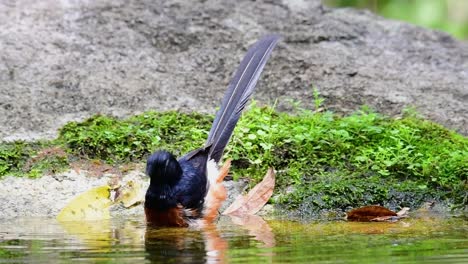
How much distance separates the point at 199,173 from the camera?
17.8ft

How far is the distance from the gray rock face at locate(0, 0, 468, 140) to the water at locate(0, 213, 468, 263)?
5.86 feet

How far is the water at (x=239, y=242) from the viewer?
361cm

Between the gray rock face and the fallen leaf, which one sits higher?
the gray rock face

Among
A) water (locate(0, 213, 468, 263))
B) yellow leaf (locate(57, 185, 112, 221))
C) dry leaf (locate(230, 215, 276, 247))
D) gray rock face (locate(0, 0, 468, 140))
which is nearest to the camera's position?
water (locate(0, 213, 468, 263))

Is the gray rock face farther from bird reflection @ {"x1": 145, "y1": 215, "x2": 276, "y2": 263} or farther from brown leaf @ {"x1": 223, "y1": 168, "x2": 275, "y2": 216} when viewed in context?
bird reflection @ {"x1": 145, "y1": 215, "x2": 276, "y2": 263}

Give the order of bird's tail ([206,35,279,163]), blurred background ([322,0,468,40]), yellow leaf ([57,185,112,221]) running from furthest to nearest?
1. blurred background ([322,0,468,40])
2. bird's tail ([206,35,279,163])
3. yellow leaf ([57,185,112,221])

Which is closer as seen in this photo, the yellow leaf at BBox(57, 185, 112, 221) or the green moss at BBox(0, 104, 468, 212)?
the yellow leaf at BBox(57, 185, 112, 221)

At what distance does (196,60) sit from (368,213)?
2.94m

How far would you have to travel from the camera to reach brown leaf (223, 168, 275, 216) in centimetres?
543

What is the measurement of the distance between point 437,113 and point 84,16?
3380 millimetres

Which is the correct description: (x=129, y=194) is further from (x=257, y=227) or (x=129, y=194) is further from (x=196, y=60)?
(x=196, y=60)

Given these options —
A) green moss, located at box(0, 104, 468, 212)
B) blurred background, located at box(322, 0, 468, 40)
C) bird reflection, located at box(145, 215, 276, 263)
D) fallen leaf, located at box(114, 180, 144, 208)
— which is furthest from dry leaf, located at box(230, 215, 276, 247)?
blurred background, located at box(322, 0, 468, 40)

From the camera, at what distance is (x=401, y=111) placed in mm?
6910

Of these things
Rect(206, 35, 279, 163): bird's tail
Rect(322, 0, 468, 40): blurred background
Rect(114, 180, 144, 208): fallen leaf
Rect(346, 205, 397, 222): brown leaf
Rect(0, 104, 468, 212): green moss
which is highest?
Rect(322, 0, 468, 40): blurred background
